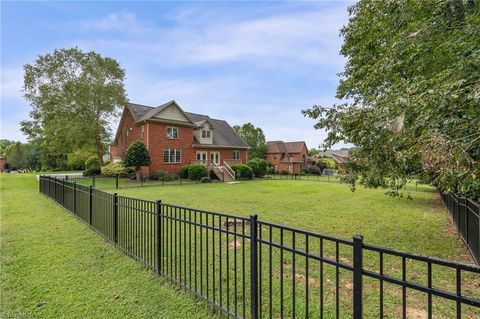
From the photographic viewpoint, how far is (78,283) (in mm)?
Result: 3822

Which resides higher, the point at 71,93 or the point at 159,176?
the point at 71,93

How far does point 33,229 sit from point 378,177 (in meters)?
7.93

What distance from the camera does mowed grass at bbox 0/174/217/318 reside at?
3.13 m

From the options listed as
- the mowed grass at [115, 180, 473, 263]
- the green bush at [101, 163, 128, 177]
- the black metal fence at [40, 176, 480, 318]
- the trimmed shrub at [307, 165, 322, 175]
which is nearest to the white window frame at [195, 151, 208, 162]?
the green bush at [101, 163, 128, 177]

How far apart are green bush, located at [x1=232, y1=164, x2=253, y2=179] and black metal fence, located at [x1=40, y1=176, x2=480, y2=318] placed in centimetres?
2187

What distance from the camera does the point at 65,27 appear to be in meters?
11.5

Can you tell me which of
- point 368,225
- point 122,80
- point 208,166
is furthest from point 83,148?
point 368,225

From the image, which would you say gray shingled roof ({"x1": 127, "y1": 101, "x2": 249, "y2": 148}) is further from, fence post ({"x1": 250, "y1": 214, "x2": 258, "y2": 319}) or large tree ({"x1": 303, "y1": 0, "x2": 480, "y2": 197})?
fence post ({"x1": 250, "y1": 214, "x2": 258, "y2": 319})

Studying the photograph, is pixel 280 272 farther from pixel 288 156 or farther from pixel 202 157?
pixel 288 156

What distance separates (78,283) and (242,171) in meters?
24.9

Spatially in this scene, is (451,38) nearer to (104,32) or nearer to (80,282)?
(80,282)

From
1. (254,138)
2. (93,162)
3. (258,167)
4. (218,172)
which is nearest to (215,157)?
(218,172)

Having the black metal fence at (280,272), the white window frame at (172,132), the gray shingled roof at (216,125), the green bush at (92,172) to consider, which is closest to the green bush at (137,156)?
the white window frame at (172,132)

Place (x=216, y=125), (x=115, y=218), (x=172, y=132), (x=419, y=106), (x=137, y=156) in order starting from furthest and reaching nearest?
1. (x=216, y=125)
2. (x=172, y=132)
3. (x=137, y=156)
4. (x=115, y=218)
5. (x=419, y=106)
